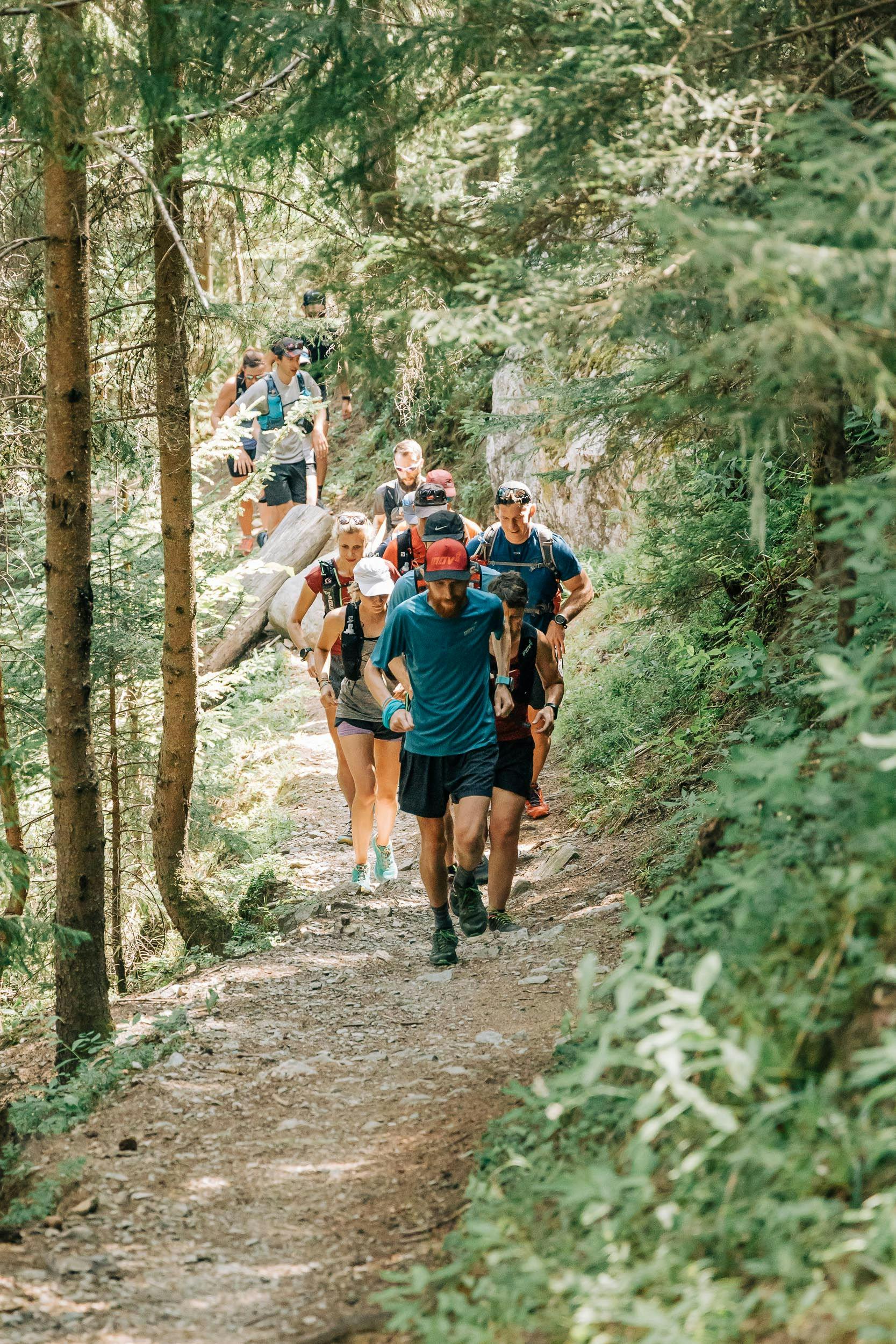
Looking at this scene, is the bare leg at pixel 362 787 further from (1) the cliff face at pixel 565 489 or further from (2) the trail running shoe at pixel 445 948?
(1) the cliff face at pixel 565 489

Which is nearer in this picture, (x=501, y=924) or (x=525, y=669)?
(x=525, y=669)

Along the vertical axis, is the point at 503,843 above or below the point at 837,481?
below

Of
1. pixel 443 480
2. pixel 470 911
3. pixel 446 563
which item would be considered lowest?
pixel 470 911

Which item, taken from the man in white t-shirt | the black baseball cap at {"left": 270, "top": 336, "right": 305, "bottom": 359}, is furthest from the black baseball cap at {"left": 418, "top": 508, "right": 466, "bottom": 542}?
the black baseball cap at {"left": 270, "top": 336, "right": 305, "bottom": 359}

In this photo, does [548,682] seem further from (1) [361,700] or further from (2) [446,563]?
(2) [446,563]

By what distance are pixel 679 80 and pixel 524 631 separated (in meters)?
3.77

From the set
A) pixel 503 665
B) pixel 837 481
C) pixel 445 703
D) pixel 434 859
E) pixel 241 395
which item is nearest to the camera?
pixel 837 481

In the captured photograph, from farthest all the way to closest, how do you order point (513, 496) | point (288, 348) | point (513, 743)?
point (288, 348), point (513, 496), point (513, 743)

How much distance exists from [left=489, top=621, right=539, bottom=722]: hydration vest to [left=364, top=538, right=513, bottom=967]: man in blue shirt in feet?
0.64

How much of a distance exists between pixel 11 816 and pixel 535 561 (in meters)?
4.20

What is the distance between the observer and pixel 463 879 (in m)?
7.17

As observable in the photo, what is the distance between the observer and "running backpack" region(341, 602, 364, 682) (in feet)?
26.4

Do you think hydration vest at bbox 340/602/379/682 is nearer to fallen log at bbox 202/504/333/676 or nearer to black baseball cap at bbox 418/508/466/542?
black baseball cap at bbox 418/508/466/542

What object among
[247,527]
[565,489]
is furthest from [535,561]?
[247,527]
